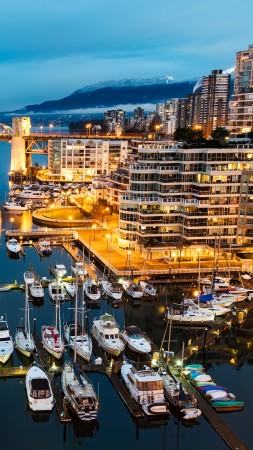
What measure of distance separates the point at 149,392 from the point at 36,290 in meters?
17.9

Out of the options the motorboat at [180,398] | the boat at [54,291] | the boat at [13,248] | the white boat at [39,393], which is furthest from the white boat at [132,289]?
the white boat at [39,393]

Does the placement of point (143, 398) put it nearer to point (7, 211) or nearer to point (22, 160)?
point (7, 211)

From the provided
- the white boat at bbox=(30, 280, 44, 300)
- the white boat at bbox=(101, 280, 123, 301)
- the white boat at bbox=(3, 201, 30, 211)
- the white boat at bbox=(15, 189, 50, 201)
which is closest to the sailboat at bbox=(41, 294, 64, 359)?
the white boat at bbox=(30, 280, 44, 300)

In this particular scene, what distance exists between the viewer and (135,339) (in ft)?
111

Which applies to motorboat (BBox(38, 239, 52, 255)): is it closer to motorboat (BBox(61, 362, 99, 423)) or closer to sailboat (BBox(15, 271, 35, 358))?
sailboat (BBox(15, 271, 35, 358))

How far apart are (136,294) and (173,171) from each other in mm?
15345

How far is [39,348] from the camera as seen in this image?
108ft

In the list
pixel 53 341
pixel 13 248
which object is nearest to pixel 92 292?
pixel 53 341

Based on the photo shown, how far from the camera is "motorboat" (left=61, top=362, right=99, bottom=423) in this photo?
83.9 feet

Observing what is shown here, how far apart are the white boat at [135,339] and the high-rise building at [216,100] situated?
139m

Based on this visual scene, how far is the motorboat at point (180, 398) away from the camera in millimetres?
26188

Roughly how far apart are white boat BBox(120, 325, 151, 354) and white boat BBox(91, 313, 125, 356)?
0.52 metres

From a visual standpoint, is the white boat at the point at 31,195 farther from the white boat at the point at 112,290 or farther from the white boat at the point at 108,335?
the white boat at the point at 108,335

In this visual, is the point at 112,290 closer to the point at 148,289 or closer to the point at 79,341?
the point at 148,289
